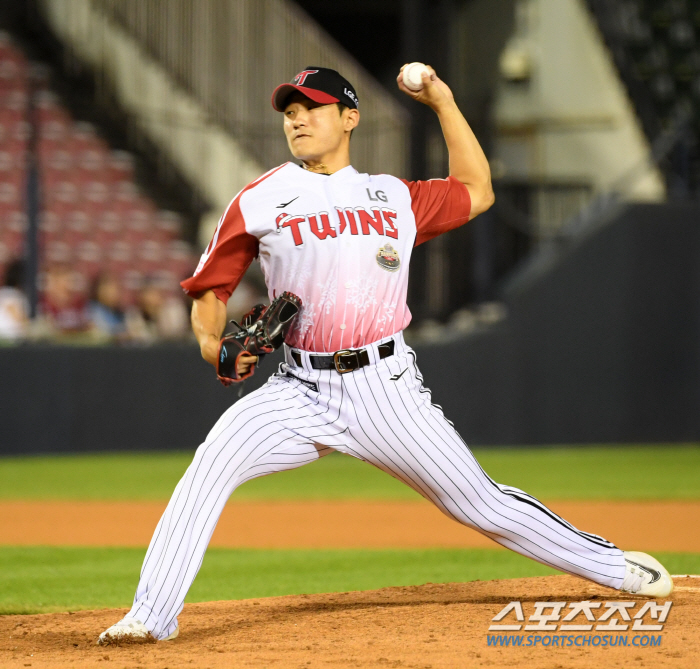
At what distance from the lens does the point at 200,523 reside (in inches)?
137

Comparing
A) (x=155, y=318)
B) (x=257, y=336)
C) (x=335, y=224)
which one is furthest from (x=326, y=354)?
(x=155, y=318)

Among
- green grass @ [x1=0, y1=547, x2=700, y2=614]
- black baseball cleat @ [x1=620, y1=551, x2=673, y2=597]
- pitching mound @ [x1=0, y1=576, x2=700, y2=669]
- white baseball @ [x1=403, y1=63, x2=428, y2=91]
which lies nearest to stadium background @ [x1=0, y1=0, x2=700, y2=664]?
green grass @ [x1=0, y1=547, x2=700, y2=614]

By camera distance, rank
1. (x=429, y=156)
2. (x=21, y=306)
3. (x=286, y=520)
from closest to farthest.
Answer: (x=286, y=520) < (x=21, y=306) < (x=429, y=156)

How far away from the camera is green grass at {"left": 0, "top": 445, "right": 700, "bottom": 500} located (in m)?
8.89

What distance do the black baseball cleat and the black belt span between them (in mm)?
1131

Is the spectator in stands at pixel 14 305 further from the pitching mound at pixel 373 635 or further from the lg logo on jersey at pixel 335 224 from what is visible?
the lg logo on jersey at pixel 335 224

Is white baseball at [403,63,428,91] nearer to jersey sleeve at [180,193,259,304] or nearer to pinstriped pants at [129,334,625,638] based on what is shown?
jersey sleeve at [180,193,259,304]

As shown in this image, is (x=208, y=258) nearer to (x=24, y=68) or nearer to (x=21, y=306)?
(x=21, y=306)

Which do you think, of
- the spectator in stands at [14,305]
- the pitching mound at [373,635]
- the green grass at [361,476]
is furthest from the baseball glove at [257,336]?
the spectator in stands at [14,305]

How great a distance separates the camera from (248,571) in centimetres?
548

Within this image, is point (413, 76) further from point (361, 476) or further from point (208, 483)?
point (361, 476)

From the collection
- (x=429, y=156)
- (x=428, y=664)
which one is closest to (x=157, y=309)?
(x=429, y=156)

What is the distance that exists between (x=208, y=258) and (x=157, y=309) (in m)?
8.31

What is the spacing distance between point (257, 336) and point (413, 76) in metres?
1.09
